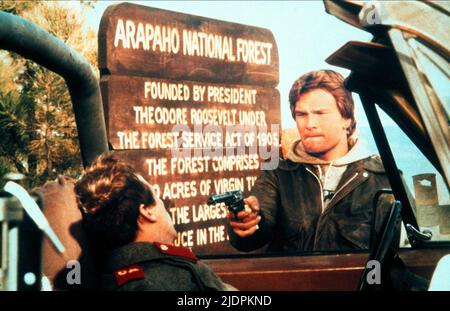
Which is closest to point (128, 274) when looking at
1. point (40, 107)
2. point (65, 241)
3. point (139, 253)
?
point (139, 253)

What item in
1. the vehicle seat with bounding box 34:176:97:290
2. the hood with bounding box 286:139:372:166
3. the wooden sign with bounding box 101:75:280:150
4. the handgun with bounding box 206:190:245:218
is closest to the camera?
the vehicle seat with bounding box 34:176:97:290

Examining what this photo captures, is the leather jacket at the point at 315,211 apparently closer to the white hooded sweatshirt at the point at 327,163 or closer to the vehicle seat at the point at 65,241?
the white hooded sweatshirt at the point at 327,163

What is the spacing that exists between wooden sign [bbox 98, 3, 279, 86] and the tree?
0.62 metres

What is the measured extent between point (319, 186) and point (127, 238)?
118 centimetres

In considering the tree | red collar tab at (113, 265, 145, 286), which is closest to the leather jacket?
red collar tab at (113, 265, 145, 286)

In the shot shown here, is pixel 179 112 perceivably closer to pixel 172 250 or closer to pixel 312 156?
pixel 312 156

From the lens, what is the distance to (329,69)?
2.57 meters

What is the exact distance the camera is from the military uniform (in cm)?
154

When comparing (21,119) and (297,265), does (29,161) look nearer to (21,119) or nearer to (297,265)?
(21,119)

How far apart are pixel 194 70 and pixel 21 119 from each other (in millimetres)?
1234

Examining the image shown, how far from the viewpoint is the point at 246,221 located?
2.51 metres

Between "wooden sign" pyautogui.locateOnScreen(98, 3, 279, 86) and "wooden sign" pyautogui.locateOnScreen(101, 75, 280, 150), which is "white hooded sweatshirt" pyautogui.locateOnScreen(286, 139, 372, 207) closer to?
"wooden sign" pyautogui.locateOnScreen(101, 75, 280, 150)

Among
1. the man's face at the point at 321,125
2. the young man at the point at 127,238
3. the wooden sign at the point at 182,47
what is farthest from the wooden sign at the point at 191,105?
the young man at the point at 127,238
